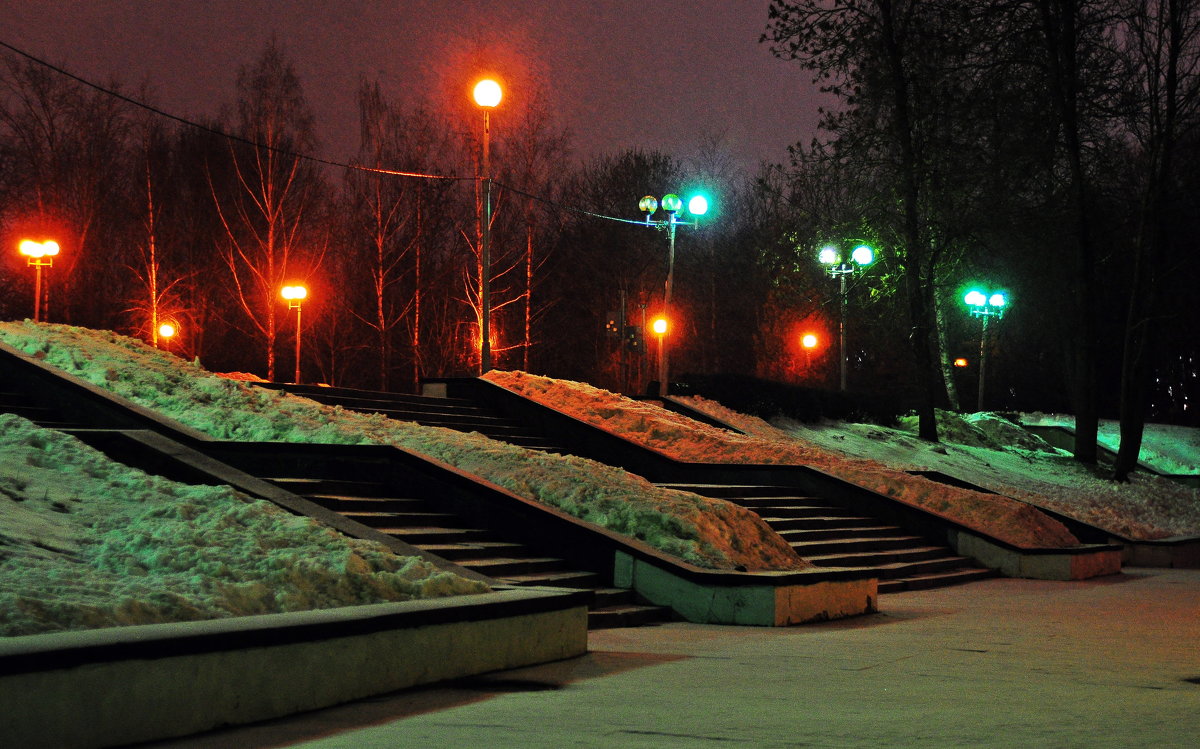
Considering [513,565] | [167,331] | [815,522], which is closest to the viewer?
[513,565]

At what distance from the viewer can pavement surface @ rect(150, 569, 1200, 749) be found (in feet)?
19.4

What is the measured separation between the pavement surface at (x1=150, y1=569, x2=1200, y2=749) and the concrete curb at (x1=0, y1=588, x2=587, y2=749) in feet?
Result: 0.43

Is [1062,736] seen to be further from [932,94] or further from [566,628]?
[932,94]

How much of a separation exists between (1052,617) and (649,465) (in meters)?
7.47

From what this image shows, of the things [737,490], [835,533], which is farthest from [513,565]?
[737,490]

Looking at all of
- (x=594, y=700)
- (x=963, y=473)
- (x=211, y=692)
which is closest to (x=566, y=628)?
(x=594, y=700)

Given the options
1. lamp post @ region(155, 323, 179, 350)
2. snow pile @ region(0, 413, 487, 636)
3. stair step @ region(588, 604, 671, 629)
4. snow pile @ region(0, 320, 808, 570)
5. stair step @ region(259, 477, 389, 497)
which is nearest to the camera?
snow pile @ region(0, 413, 487, 636)

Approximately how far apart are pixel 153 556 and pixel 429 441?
24.3 ft

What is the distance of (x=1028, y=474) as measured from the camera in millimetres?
28750

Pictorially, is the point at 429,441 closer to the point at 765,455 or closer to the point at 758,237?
the point at 765,455

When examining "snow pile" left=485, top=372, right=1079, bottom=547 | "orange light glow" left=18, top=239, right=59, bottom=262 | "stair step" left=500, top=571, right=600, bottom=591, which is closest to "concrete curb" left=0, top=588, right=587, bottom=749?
"stair step" left=500, top=571, right=600, bottom=591

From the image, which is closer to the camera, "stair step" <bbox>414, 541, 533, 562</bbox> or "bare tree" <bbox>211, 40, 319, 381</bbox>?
"stair step" <bbox>414, 541, 533, 562</bbox>

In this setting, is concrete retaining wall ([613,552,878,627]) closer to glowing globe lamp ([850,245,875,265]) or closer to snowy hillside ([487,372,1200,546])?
snowy hillside ([487,372,1200,546])

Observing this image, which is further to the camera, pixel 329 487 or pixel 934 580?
pixel 934 580
